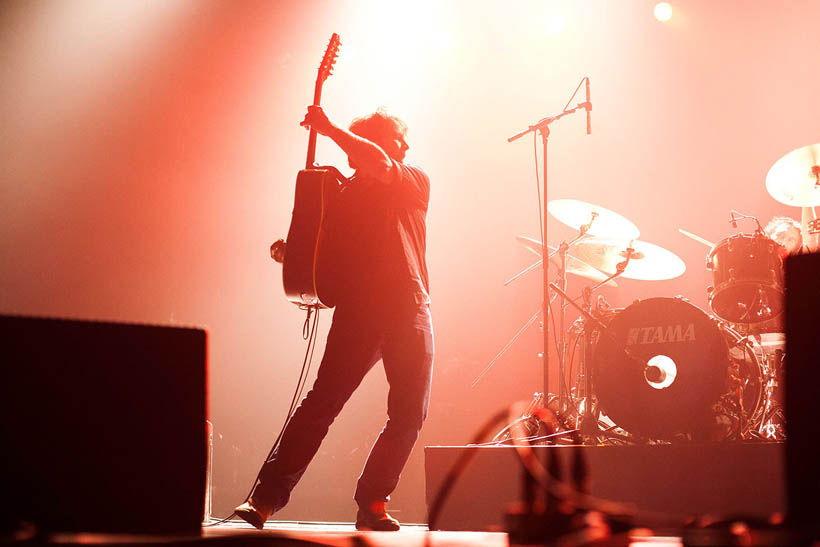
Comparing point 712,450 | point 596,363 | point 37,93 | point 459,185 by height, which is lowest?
point 712,450

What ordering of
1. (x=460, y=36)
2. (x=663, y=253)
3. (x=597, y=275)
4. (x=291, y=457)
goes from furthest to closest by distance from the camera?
(x=460, y=36) → (x=597, y=275) → (x=663, y=253) → (x=291, y=457)

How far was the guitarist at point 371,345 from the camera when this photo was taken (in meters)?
2.88

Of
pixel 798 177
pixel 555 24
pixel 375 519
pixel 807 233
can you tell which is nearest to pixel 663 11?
pixel 555 24

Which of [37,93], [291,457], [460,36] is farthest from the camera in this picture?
[460,36]

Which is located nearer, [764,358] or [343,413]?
[764,358]

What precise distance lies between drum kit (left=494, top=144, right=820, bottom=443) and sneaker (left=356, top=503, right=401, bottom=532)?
942mm

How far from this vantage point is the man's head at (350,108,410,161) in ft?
10.5

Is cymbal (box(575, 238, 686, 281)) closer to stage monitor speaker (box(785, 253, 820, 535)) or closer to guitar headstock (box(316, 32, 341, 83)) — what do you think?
guitar headstock (box(316, 32, 341, 83))

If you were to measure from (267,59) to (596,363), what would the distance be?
10.9ft

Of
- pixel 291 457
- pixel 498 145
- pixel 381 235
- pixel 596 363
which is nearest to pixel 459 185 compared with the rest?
pixel 498 145

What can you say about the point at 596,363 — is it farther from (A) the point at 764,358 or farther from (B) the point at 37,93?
(B) the point at 37,93

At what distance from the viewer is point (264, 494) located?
9.25 ft

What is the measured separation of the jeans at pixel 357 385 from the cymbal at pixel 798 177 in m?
2.61

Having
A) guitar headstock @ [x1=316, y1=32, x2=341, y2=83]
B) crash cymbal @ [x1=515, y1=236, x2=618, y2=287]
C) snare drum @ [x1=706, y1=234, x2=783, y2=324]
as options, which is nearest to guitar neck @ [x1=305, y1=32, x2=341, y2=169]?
guitar headstock @ [x1=316, y1=32, x2=341, y2=83]
